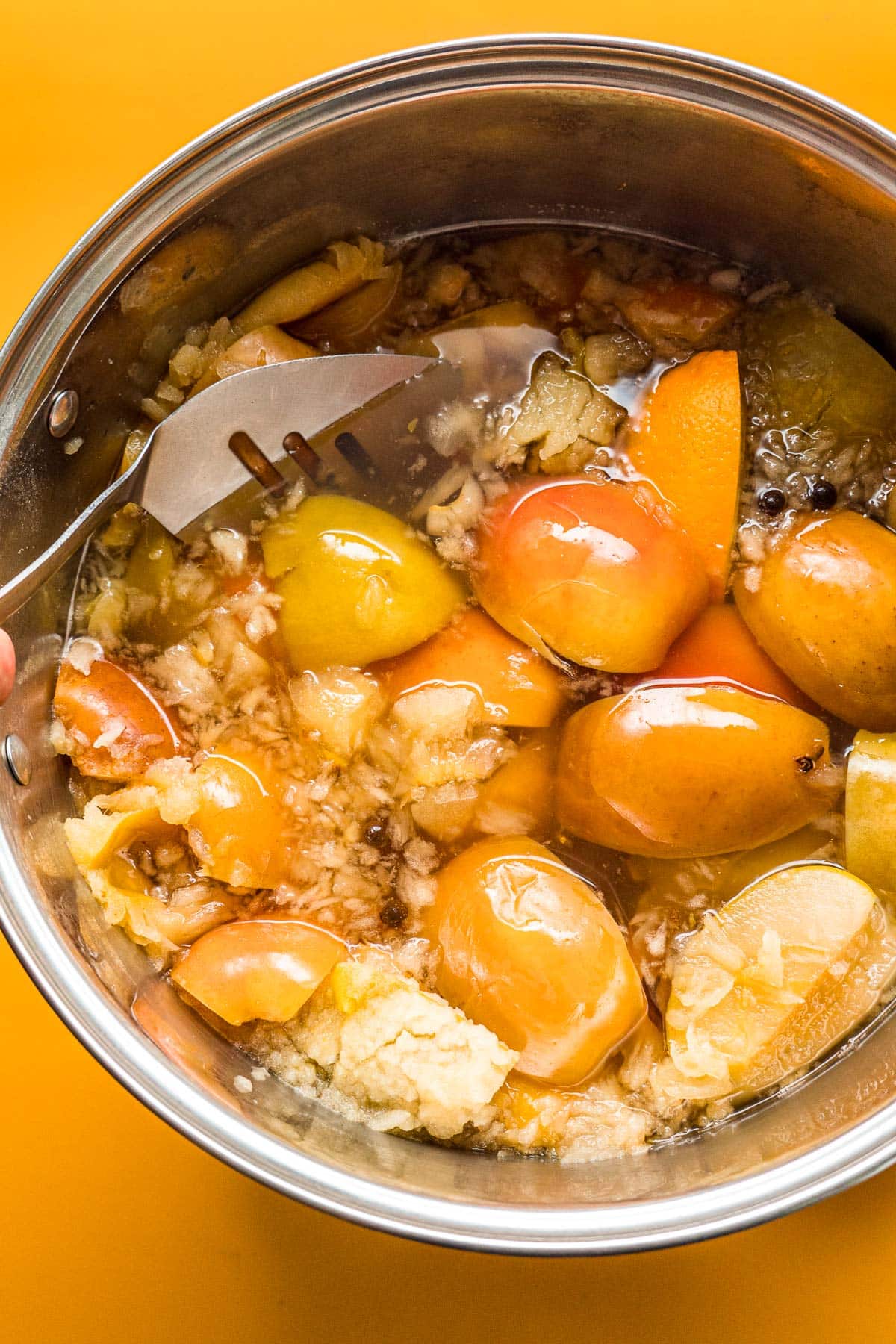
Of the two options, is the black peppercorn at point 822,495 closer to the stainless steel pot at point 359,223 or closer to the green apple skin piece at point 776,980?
the stainless steel pot at point 359,223

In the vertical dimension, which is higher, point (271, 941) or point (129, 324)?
point (129, 324)

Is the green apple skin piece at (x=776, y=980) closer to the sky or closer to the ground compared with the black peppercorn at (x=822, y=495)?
closer to the ground

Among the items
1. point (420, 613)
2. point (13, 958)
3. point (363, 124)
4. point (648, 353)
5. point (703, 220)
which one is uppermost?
point (363, 124)

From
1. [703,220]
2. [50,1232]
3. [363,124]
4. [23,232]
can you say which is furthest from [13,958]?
[703,220]

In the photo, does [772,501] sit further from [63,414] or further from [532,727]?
[63,414]

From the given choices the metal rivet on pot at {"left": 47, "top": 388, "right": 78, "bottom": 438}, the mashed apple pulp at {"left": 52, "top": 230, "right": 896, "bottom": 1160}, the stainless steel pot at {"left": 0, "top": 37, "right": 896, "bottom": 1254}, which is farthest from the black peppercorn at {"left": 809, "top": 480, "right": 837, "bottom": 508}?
the metal rivet on pot at {"left": 47, "top": 388, "right": 78, "bottom": 438}

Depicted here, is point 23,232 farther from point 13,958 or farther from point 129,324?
point 13,958

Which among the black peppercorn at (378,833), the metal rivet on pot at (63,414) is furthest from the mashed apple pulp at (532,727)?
the metal rivet on pot at (63,414)

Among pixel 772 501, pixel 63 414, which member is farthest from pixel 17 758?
pixel 772 501
